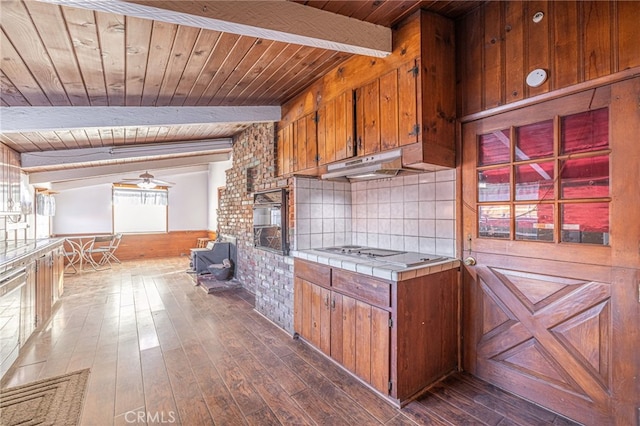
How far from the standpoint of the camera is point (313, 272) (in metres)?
2.52

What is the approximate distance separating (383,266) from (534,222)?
1.00 m

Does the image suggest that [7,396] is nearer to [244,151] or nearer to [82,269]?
[244,151]

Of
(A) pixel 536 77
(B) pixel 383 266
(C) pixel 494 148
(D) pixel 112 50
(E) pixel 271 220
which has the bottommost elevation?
(B) pixel 383 266

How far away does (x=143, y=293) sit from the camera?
4.50 m

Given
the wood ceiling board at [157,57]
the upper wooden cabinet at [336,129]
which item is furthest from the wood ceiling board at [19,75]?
the upper wooden cabinet at [336,129]

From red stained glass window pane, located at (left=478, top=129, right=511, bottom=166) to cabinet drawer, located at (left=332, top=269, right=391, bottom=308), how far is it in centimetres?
115

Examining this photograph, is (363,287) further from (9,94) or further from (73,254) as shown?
(73,254)

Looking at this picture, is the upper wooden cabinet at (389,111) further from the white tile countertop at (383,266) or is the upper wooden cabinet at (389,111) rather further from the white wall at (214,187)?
the white wall at (214,187)

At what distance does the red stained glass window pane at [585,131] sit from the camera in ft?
5.10

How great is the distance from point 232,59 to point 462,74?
5.56 ft

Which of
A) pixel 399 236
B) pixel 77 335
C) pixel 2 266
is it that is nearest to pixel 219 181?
pixel 77 335

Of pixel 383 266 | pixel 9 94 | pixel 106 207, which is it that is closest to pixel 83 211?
pixel 106 207

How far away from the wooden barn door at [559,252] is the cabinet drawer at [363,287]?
2.45 feet

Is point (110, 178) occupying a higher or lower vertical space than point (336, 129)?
higher
